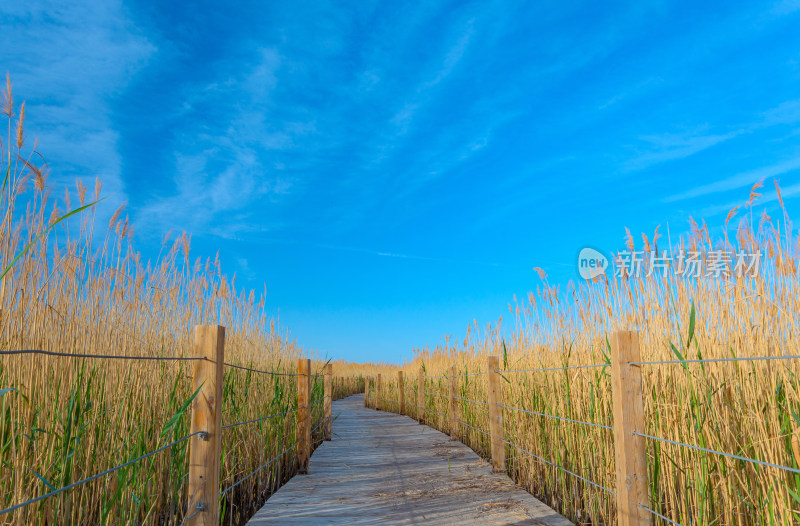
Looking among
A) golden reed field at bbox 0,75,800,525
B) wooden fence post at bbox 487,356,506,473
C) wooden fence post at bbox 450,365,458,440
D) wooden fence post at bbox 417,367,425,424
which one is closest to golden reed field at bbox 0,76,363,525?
golden reed field at bbox 0,75,800,525

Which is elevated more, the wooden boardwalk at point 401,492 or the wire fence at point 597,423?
the wire fence at point 597,423

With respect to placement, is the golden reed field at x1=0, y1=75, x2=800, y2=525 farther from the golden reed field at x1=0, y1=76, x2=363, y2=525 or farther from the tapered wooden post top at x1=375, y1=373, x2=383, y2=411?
the tapered wooden post top at x1=375, y1=373, x2=383, y2=411

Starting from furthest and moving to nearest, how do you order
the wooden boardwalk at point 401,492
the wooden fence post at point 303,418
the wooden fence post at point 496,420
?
1. the wooden fence post at point 303,418
2. the wooden fence post at point 496,420
3. the wooden boardwalk at point 401,492

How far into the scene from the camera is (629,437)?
2.61 meters

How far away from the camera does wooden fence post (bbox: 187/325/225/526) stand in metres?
2.46

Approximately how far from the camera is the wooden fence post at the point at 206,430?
2.46 m

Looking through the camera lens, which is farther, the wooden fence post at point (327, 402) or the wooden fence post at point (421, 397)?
the wooden fence post at point (421, 397)

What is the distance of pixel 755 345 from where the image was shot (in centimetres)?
272

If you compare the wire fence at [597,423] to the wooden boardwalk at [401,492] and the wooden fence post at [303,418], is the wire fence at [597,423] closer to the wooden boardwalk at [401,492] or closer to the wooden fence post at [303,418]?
the wooden boardwalk at [401,492]

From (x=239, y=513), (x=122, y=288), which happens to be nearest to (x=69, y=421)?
(x=122, y=288)

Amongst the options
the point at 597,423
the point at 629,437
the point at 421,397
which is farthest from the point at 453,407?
the point at 629,437

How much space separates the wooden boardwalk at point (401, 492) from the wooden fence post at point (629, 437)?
70cm

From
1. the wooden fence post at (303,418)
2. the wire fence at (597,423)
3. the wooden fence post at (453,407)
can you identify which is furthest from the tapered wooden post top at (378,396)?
the wooden fence post at (303,418)

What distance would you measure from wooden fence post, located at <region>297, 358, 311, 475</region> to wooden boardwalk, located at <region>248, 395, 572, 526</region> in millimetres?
151
